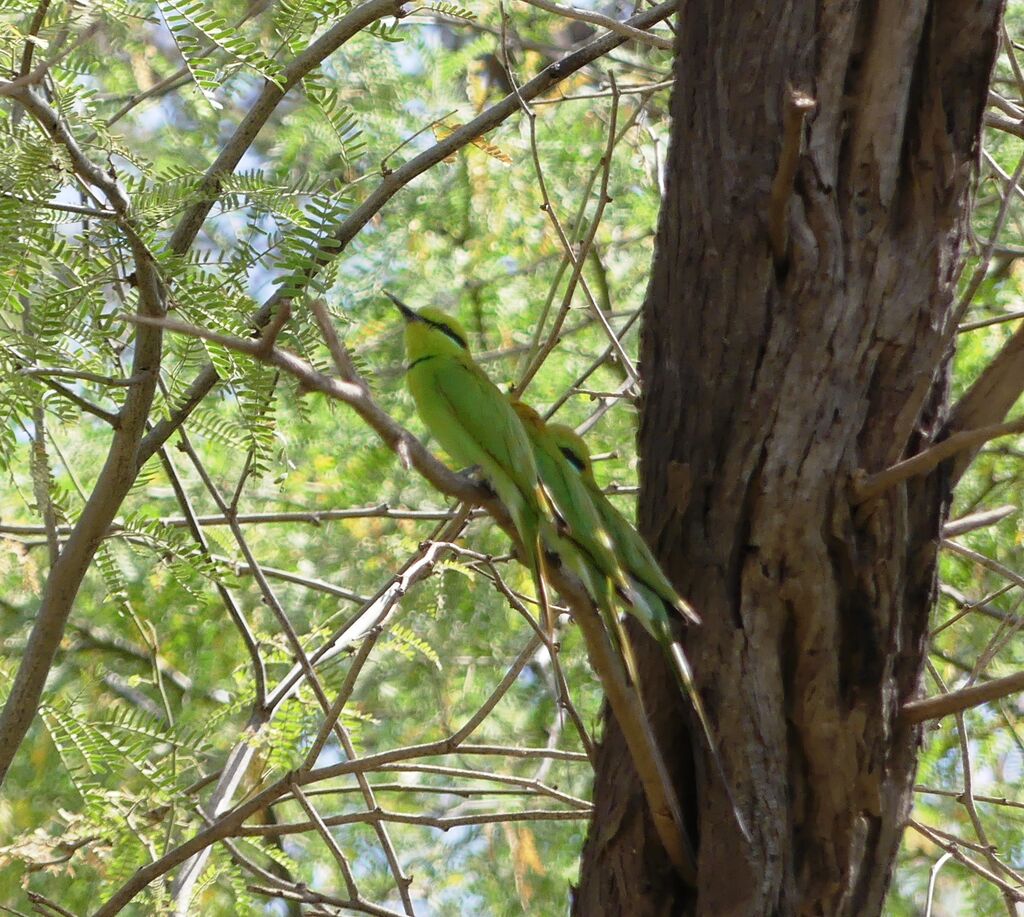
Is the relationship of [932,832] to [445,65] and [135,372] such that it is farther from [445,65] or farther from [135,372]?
[445,65]

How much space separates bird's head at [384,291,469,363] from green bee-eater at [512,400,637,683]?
375 mm

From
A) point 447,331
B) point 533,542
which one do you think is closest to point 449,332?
point 447,331

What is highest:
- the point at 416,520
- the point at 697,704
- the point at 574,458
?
the point at 416,520

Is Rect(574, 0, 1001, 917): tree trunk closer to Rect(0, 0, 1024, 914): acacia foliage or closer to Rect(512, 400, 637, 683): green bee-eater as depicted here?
Rect(512, 400, 637, 683): green bee-eater

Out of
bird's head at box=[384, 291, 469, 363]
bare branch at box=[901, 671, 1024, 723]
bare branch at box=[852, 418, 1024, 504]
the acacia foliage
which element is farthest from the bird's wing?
the acacia foliage

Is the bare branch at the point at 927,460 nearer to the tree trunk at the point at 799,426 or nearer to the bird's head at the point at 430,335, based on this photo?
the tree trunk at the point at 799,426

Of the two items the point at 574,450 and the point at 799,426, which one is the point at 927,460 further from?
the point at 574,450

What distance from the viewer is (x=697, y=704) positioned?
1810mm

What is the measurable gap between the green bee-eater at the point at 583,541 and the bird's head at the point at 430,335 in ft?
1.23

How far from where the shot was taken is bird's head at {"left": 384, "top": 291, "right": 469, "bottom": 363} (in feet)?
8.69

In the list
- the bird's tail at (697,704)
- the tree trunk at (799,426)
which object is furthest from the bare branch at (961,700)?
the bird's tail at (697,704)

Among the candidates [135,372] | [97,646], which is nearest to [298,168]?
[97,646]

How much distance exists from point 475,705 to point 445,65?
2687 millimetres

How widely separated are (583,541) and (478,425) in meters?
0.34
